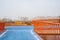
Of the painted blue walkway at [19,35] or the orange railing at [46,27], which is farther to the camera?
the orange railing at [46,27]

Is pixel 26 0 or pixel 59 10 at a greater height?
pixel 26 0

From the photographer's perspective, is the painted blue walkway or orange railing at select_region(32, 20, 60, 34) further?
orange railing at select_region(32, 20, 60, 34)

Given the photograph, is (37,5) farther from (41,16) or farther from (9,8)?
(9,8)

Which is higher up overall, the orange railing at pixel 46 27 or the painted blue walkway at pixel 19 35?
the orange railing at pixel 46 27

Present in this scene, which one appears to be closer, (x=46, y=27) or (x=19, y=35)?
(x=19, y=35)

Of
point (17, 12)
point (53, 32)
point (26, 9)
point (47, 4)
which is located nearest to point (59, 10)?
point (47, 4)

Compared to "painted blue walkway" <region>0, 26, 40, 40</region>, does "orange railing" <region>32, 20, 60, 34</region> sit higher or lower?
higher

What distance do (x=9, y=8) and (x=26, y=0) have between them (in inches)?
55.6

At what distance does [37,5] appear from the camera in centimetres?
1083

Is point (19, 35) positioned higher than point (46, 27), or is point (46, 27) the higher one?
point (46, 27)

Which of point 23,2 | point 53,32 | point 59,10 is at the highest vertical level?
point 23,2

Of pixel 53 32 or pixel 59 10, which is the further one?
pixel 59 10

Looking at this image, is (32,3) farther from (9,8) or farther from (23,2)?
(9,8)

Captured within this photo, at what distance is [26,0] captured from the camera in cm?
1079
